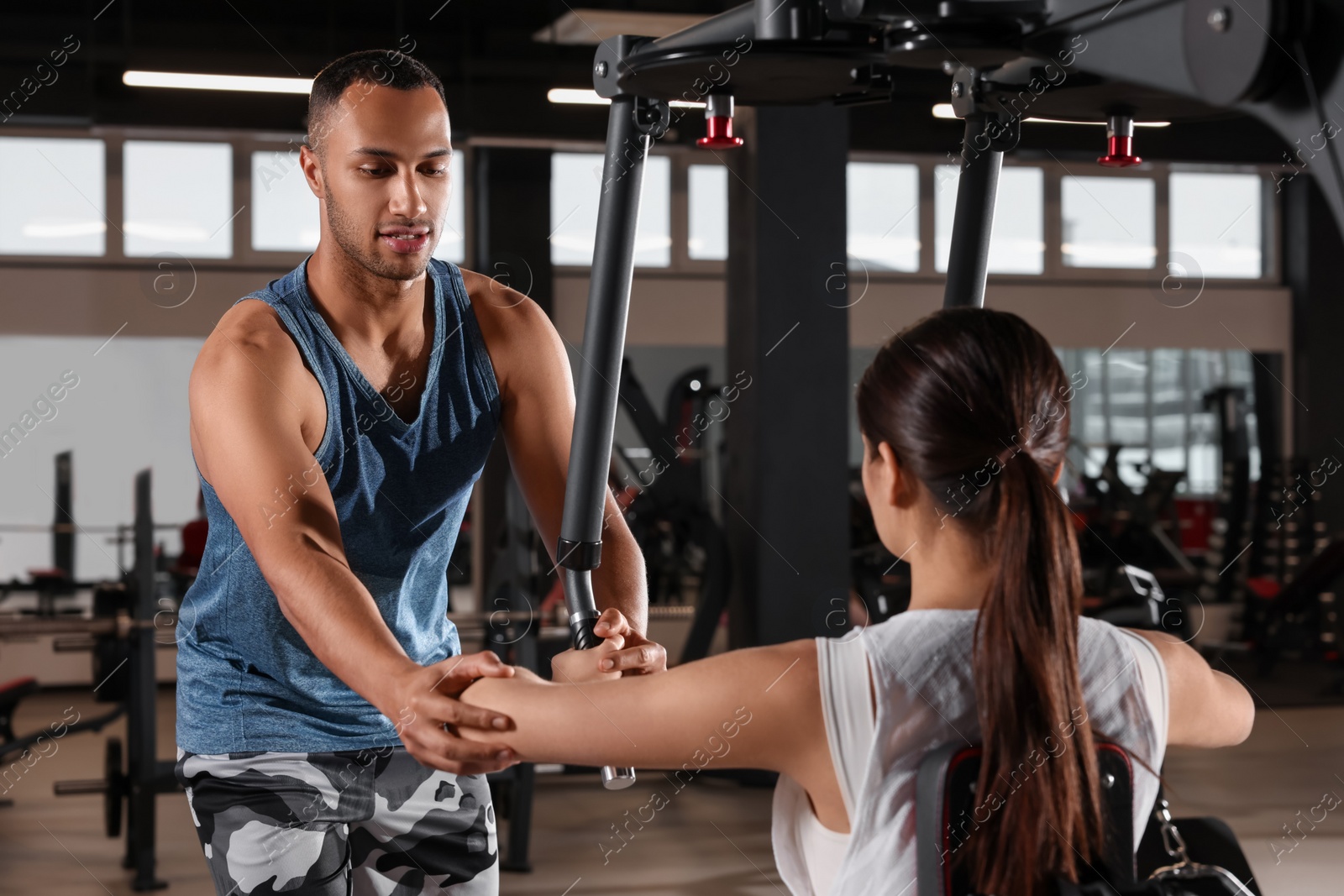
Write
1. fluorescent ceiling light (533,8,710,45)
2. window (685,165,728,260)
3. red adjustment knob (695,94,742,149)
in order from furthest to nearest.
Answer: window (685,165,728,260)
fluorescent ceiling light (533,8,710,45)
red adjustment knob (695,94,742,149)

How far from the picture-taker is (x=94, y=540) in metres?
7.92

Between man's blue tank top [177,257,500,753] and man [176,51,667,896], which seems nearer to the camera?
man [176,51,667,896]

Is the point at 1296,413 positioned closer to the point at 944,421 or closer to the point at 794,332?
the point at 794,332

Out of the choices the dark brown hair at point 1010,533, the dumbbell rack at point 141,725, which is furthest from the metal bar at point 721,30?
the dumbbell rack at point 141,725

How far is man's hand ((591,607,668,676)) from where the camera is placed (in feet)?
5.18

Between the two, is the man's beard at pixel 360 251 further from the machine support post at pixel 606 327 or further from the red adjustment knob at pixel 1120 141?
the red adjustment knob at pixel 1120 141

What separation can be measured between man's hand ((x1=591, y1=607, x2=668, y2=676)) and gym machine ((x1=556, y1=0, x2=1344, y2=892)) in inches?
0.9

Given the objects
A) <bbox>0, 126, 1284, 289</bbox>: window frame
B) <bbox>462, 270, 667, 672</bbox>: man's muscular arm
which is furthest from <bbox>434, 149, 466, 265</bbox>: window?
<bbox>462, 270, 667, 672</bbox>: man's muscular arm

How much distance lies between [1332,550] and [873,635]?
729cm

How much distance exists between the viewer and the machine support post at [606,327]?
1479 mm

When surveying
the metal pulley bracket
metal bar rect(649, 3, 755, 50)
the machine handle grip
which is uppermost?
metal bar rect(649, 3, 755, 50)

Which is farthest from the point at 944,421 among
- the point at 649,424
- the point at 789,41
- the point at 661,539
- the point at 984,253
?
the point at 661,539

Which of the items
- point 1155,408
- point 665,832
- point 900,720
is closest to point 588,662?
point 900,720

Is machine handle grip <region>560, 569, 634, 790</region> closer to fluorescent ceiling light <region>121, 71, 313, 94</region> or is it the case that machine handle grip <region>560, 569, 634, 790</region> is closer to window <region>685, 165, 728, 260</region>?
fluorescent ceiling light <region>121, 71, 313, 94</region>
